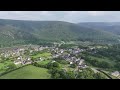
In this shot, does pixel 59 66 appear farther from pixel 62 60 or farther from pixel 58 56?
pixel 58 56

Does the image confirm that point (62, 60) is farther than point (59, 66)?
Yes

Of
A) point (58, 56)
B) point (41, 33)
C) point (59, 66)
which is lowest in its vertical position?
point (41, 33)

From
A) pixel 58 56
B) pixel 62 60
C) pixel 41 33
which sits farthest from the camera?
pixel 41 33

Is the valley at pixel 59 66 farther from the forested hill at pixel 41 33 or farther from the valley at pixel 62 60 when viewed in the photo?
the forested hill at pixel 41 33

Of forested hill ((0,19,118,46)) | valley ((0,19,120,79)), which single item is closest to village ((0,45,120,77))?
valley ((0,19,120,79))

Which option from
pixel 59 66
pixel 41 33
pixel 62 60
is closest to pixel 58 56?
pixel 62 60

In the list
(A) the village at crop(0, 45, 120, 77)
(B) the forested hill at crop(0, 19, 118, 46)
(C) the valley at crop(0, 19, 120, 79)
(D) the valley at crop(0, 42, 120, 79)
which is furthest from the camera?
(B) the forested hill at crop(0, 19, 118, 46)

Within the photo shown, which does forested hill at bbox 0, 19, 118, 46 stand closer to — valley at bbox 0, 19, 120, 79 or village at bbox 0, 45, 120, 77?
valley at bbox 0, 19, 120, 79

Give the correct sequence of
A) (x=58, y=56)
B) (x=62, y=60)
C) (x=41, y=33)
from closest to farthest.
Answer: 1. (x=62, y=60)
2. (x=58, y=56)
3. (x=41, y=33)
